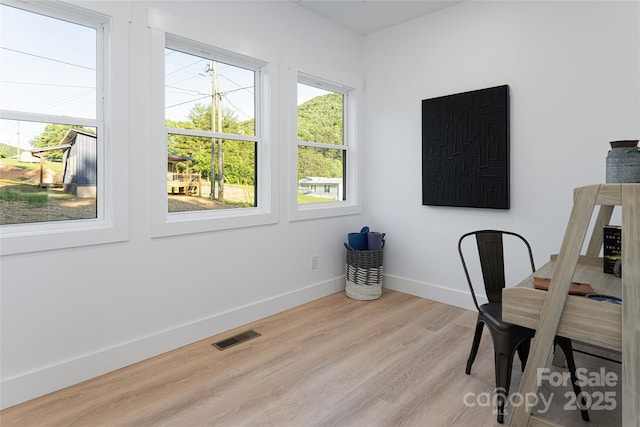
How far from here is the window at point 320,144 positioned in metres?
3.65

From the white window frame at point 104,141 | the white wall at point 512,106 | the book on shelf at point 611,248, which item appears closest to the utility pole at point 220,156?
the white window frame at point 104,141

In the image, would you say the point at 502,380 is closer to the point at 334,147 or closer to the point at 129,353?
the point at 129,353

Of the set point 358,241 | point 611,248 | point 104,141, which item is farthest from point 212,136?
point 611,248

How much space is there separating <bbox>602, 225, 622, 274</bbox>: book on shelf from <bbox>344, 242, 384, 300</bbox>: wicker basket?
190cm

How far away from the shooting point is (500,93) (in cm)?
305

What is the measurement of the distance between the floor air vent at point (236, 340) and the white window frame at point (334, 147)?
3.46 feet

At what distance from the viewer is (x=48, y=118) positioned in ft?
6.91

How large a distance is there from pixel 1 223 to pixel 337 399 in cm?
204

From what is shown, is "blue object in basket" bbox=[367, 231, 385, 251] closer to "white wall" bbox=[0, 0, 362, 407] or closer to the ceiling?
"white wall" bbox=[0, 0, 362, 407]

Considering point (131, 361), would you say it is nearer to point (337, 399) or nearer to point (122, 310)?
point (122, 310)

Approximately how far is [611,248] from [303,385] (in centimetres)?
183

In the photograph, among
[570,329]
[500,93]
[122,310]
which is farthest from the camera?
[500,93]

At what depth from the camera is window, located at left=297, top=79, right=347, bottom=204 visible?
3.65m

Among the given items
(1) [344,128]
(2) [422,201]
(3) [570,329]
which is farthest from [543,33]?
(3) [570,329]
